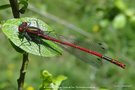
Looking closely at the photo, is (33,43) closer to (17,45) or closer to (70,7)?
(17,45)

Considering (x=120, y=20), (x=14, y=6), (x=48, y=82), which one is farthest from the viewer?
(x=120, y=20)

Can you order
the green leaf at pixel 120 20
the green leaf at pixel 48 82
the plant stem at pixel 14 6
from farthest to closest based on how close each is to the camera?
the green leaf at pixel 120 20, the green leaf at pixel 48 82, the plant stem at pixel 14 6

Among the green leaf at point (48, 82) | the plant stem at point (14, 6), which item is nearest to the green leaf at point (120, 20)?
the green leaf at point (48, 82)

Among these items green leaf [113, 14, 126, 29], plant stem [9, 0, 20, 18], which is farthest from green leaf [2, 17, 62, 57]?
green leaf [113, 14, 126, 29]

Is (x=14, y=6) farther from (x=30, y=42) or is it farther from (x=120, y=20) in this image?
(x=120, y=20)

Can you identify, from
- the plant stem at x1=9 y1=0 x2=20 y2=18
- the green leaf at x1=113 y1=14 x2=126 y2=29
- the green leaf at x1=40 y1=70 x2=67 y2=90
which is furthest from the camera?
the green leaf at x1=113 y1=14 x2=126 y2=29

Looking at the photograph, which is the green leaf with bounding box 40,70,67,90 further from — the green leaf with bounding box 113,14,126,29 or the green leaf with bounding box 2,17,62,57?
the green leaf with bounding box 113,14,126,29

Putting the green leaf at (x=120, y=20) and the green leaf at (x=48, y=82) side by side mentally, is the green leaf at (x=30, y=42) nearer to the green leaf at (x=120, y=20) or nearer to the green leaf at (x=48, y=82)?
the green leaf at (x=48, y=82)

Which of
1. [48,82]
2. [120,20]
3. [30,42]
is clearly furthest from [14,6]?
[120,20]

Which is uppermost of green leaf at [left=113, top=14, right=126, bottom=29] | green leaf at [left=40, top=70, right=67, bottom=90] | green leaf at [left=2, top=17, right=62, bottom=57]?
green leaf at [left=113, top=14, right=126, bottom=29]
